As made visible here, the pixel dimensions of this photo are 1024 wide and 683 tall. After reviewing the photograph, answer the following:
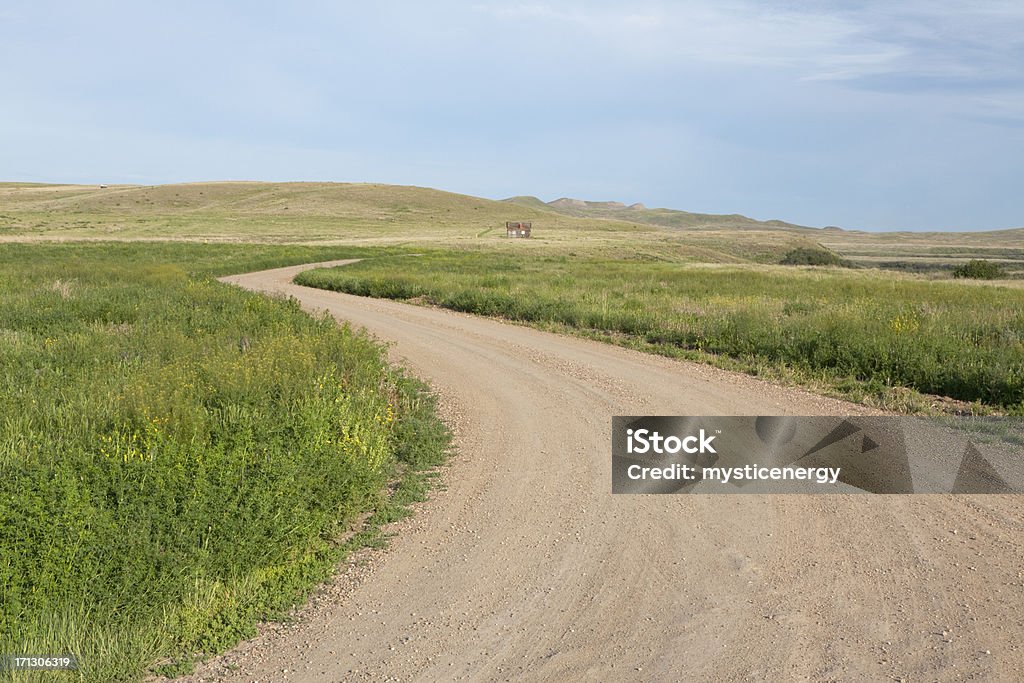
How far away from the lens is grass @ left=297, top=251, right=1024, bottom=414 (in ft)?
38.9

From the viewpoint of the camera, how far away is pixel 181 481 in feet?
19.1

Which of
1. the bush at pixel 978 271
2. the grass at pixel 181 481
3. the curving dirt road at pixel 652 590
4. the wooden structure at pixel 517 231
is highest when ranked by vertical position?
the wooden structure at pixel 517 231

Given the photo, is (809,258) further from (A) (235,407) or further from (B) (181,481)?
(B) (181,481)

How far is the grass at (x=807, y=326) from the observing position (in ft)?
38.9

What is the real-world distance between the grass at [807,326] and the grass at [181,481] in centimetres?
678

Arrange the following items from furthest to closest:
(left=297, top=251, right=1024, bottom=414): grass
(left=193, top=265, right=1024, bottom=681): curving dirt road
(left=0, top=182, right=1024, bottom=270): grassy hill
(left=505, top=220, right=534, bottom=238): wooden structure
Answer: (left=505, top=220, right=534, bottom=238): wooden structure → (left=0, top=182, right=1024, bottom=270): grassy hill → (left=297, top=251, right=1024, bottom=414): grass → (left=193, top=265, right=1024, bottom=681): curving dirt road

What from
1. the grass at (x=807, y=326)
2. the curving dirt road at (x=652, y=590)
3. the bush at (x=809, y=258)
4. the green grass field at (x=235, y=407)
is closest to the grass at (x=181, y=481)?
the green grass field at (x=235, y=407)

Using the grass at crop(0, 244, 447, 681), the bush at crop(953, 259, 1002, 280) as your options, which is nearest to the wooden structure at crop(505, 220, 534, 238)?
the bush at crop(953, 259, 1002, 280)

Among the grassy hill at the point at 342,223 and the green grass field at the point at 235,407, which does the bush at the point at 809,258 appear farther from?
the green grass field at the point at 235,407

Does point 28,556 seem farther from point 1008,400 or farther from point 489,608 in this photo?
point 1008,400

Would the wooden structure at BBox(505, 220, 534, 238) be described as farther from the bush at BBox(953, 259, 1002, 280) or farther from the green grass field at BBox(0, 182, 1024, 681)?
the green grass field at BBox(0, 182, 1024, 681)

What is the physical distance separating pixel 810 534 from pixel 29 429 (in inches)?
274

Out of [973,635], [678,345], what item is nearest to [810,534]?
[973,635]

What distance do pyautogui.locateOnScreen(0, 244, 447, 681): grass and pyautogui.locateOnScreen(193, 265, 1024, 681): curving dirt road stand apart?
48 centimetres
